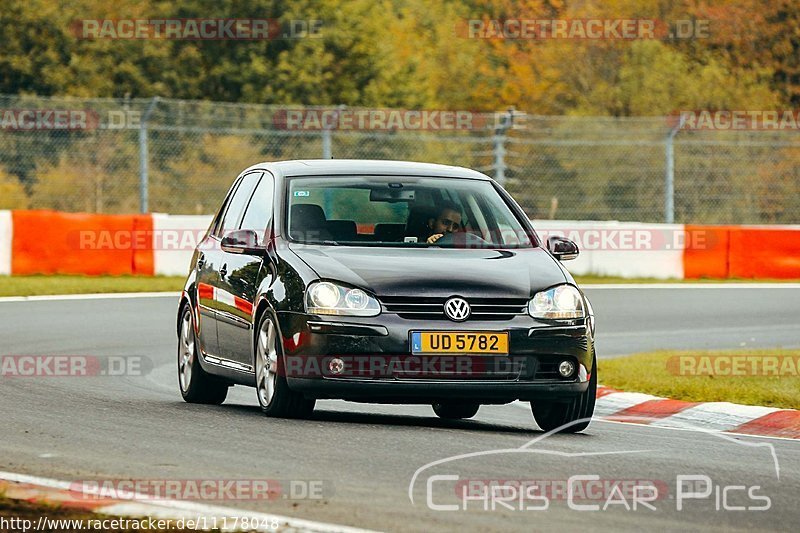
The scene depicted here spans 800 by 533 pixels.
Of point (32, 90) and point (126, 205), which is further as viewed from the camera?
point (32, 90)

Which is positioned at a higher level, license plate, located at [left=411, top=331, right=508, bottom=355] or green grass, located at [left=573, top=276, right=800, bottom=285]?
license plate, located at [left=411, top=331, right=508, bottom=355]

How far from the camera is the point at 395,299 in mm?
9219

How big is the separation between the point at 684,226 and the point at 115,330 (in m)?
11.2

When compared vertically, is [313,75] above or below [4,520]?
above

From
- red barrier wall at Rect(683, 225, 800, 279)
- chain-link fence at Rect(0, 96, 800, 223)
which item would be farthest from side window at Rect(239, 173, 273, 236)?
red barrier wall at Rect(683, 225, 800, 279)

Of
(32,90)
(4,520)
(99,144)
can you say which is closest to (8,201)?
(99,144)

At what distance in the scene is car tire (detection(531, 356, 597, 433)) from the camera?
9776 millimetres

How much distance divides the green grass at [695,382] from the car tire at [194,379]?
320cm

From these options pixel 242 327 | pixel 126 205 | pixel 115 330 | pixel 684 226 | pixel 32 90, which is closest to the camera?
pixel 242 327

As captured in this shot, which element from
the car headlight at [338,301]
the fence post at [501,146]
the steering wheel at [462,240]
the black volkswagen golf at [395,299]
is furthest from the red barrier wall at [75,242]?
the car headlight at [338,301]

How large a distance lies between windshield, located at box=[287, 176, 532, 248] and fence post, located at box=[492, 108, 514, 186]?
16.0 m

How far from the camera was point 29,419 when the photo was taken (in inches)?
385

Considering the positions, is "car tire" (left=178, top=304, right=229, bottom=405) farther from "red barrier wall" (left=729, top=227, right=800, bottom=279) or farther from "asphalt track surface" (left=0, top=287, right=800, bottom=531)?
"red barrier wall" (left=729, top=227, right=800, bottom=279)

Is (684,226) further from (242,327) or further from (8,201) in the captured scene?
(242,327)
